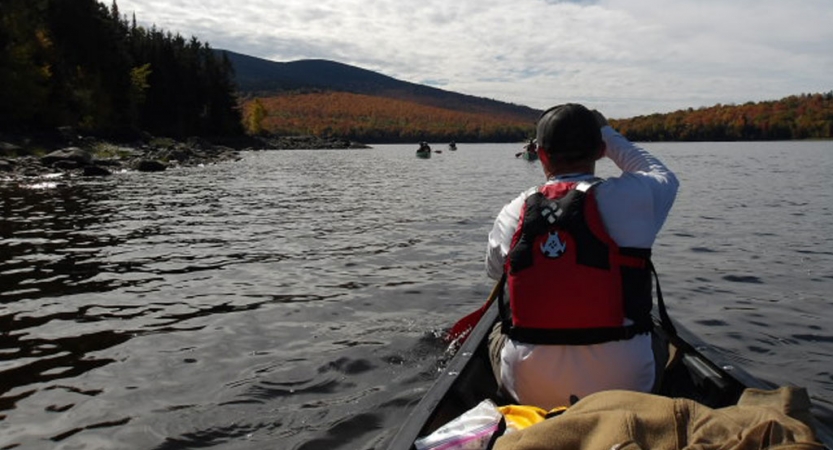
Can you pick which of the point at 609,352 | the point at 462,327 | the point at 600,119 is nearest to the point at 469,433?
the point at 609,352

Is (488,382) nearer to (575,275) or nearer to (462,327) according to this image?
(575,275)

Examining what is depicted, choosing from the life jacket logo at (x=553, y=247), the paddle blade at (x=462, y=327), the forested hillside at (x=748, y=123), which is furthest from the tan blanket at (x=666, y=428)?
the forested hillside at (x=748, y=123)

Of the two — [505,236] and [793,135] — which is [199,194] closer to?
[505,236]

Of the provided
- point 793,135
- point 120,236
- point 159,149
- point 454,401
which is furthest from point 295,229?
point 793,135

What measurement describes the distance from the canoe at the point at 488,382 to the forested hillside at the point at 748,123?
132989mm

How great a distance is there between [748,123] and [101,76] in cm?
12594

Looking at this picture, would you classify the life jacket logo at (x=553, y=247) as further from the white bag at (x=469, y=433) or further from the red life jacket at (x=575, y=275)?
the white bag at (x=469, y=433)

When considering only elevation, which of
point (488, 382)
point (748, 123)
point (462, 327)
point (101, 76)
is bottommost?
point (462, 327)

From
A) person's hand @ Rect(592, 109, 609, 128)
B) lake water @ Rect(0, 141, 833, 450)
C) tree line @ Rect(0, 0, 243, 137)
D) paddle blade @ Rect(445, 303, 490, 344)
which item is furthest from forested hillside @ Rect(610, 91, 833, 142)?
person's hand @ Rect(592, 109, 609, 128)

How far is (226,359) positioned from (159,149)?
4673cm

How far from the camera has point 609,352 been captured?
3.36m

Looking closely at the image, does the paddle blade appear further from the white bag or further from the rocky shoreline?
the rocky shoreline

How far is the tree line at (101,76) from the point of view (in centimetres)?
4441

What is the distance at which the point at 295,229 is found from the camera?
15.5m
